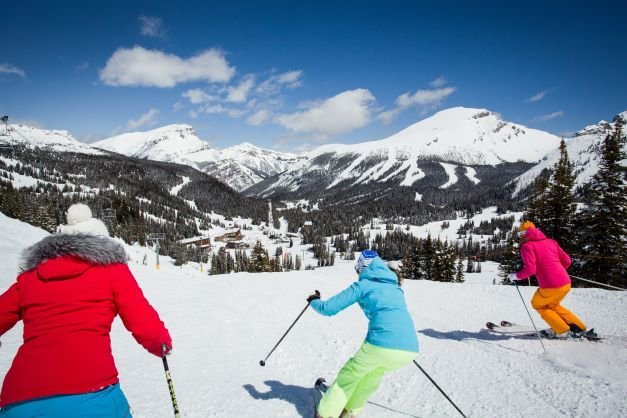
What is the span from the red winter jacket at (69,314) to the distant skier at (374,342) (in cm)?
264

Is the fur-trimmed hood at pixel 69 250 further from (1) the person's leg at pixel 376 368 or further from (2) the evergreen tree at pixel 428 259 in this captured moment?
(2) the evergreen tree at pixel 428 259

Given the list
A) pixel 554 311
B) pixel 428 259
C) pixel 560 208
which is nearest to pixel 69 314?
pixel 554 311

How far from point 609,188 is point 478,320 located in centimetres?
2173

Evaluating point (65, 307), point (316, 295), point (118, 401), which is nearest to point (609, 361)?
point (316, 295)

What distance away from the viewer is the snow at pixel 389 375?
581 cm

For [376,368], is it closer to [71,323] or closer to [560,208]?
[71,323]

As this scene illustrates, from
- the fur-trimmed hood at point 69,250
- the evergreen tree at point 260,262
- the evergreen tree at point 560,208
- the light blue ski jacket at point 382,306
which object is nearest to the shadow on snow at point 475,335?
the light blue ski jacket at point 382,306

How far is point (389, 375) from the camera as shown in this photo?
272 inches

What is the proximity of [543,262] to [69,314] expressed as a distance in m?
9.19

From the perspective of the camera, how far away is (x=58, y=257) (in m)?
3.02

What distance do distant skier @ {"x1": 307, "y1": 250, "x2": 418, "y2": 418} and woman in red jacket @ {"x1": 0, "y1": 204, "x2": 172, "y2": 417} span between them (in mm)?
2539

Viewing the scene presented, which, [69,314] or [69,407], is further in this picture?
[69,314]

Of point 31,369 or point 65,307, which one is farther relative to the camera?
point 65,307

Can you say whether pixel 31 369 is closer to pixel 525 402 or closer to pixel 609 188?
pixel 525 402
